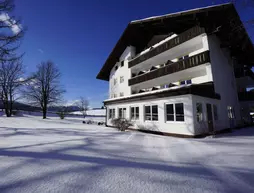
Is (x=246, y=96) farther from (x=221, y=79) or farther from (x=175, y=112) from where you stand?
(x=175, y=112)

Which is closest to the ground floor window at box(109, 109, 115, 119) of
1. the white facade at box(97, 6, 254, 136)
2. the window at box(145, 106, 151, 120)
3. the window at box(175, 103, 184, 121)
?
the white facade at box(97, 6, 254, 136)

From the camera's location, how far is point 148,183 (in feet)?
8.06

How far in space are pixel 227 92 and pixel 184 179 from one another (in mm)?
14328

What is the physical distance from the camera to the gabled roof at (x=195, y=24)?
10320 millimetres

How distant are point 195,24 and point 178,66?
4.97 meters

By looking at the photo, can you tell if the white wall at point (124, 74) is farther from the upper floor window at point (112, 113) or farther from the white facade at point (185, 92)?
the upper floor window at point (112, 113)

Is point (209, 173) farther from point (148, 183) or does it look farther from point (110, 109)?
point (110, 109)

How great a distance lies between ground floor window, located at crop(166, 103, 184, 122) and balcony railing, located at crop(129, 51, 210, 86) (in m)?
4.57

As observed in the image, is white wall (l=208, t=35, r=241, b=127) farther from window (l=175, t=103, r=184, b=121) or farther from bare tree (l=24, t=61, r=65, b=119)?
bare tree (l=24, t=61, r=65, b=119)

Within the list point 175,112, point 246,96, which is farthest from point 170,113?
point 246,96

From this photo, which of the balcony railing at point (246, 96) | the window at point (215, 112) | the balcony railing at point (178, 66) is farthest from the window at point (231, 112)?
the balcony railing at point (178, 66)

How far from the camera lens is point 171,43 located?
43.2 ft

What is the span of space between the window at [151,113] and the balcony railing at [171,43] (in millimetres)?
7282

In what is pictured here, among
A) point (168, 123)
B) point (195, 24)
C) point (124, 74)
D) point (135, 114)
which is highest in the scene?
point (195, 24)
